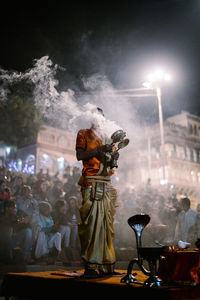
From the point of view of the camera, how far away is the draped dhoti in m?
3.90

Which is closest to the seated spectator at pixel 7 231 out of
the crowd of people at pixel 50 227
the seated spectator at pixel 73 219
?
the crowd of people at pixel 50 227

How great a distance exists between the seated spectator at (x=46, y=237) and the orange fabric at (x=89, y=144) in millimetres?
3865

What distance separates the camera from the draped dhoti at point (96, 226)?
154 inches

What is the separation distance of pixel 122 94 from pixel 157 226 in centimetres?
427

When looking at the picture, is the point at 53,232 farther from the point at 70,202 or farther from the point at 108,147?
the point at 108,147

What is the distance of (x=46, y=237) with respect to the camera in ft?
24.5

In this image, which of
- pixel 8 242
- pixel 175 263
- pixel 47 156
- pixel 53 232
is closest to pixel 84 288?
pixel 175 263

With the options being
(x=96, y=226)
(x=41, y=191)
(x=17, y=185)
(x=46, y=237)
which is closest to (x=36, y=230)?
(x=46, y=237)

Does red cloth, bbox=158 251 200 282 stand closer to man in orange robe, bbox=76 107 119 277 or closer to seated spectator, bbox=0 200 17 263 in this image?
man in orange robe, bbox=76 107 119 277

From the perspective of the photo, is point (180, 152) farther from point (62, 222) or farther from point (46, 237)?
point (46, 237)

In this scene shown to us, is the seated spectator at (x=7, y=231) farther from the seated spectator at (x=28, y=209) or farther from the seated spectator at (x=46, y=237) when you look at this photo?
the seated spectator at (x=46, y=237)

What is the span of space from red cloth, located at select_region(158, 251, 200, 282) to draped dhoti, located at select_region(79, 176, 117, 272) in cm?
77

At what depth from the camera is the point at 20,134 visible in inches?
683

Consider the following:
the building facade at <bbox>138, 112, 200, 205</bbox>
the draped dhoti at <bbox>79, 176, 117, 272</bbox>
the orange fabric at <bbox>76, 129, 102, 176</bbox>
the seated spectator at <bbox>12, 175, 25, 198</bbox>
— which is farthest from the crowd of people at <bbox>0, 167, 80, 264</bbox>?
the building facade at <bbox>138, 112, 200, 205</bbox>
